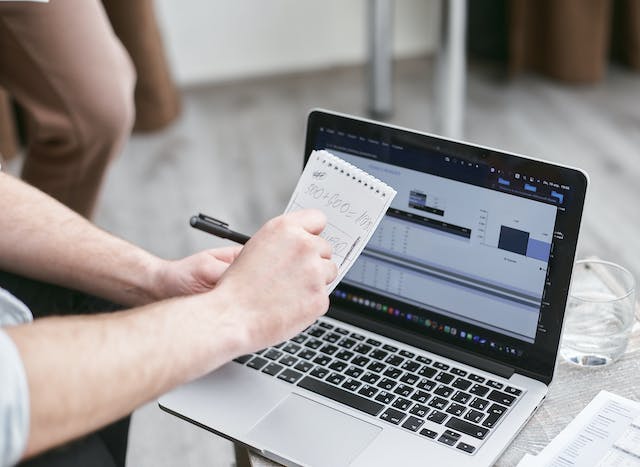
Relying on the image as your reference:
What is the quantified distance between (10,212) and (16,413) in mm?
400

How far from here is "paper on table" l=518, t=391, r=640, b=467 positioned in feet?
2.45

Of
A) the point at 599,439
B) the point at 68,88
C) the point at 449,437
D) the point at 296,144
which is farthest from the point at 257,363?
the point at 296,144

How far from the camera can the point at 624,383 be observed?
0.87 metres

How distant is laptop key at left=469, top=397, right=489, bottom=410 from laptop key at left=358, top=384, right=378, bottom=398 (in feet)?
0.31

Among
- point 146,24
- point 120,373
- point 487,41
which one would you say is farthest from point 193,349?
point 487,41

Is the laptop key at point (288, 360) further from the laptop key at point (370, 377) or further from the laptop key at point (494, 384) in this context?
the laptop key at point (494, 384)

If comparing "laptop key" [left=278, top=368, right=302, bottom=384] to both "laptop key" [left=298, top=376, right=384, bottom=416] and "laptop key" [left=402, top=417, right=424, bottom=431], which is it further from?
"laptop key" [left=402, top=417, right=424, bottom=431]

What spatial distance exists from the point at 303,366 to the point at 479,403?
0.19 m

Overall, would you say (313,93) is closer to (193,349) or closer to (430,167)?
(430,167)

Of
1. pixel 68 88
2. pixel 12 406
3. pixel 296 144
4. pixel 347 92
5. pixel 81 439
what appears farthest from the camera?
pixel 347 92

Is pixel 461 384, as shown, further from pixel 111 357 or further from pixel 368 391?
pixel 111 357

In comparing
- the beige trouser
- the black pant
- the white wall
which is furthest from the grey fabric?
the white wall

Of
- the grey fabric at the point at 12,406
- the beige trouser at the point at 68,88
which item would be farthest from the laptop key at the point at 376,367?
the beige trouser at the point at 68,88

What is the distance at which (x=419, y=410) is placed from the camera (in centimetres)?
82
